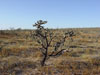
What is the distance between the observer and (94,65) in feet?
30.9

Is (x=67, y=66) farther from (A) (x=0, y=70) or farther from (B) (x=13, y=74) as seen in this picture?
(A) (x=0, y=70)

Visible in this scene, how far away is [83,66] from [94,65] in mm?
693

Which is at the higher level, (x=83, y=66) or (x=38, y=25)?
(x=38, y=25)

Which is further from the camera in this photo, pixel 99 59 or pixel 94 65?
pixel 99 59

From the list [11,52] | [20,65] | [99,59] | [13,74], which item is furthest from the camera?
[11,52]

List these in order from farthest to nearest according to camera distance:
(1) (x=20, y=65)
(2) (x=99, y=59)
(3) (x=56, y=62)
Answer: (2) (x=99, y=59)
(3) (x=56, y=62)
(1) (x=20, y=65)

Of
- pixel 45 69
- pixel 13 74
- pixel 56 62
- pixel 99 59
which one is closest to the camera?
pixel 13 74

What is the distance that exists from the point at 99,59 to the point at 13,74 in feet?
18.2

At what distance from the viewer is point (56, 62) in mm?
9578

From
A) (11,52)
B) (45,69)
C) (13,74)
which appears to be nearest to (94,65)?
(45,69)

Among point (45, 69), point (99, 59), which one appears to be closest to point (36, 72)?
point (45, 69)

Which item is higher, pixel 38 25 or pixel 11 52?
pixel 38 25

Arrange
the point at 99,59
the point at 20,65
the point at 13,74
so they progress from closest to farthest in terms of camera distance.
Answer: the point at 13,74 → the point at 20,65 → the point at 99,59

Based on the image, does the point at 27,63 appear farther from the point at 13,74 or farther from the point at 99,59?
the point at 99,59
